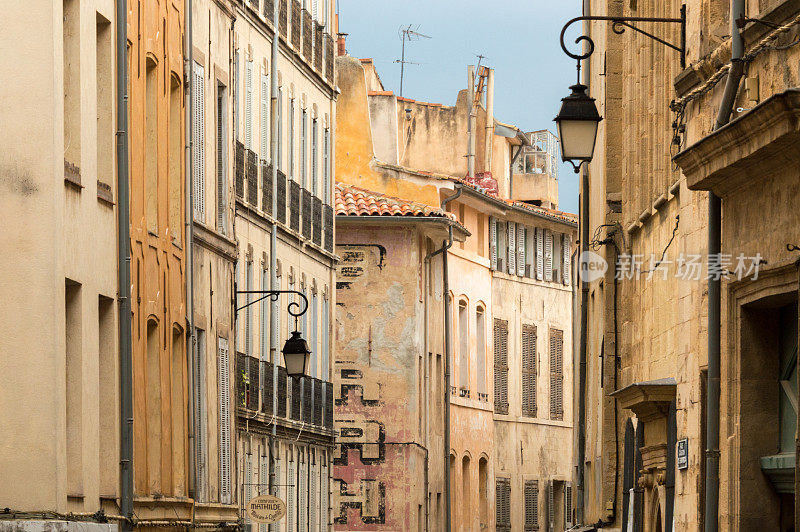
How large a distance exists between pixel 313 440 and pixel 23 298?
2142cm

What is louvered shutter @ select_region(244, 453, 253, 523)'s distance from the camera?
111 feet

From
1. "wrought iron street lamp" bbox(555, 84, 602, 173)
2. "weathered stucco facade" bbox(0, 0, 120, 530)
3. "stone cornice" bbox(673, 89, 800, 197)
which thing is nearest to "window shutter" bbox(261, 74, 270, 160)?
"weathered stucco facade" bbox(0, 0, 120, 530)

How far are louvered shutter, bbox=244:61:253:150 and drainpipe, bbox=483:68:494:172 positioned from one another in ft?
85.0

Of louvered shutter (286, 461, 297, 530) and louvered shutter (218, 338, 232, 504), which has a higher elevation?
louvered shutter (218, 338, 232, 504)

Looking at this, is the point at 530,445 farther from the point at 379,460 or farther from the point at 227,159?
the point at 227,159

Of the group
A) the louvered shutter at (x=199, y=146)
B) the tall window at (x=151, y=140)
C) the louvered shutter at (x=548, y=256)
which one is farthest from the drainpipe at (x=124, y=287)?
the louvered shutter at (x=548, y=256)

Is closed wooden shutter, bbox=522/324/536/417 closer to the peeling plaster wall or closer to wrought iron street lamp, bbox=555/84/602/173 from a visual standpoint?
the peeling plaster wall

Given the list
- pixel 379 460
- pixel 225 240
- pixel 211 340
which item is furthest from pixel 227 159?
pixel 379 460

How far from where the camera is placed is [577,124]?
17.5m

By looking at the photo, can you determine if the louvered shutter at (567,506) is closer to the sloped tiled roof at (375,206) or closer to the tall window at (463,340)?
the tall window at (463,340)

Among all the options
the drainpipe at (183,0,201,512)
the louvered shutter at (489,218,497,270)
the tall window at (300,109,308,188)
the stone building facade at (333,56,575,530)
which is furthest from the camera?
the louvered shutter at (489,218,497,270)

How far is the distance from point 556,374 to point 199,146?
34.9m

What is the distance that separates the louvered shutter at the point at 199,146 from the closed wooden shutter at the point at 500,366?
29.6m

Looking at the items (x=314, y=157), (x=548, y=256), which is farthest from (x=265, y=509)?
(x=548, y=256)
